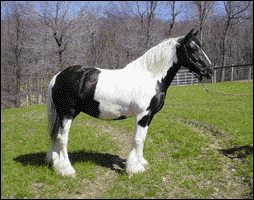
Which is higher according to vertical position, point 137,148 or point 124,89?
point 124,89

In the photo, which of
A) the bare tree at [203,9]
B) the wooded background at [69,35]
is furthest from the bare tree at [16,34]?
the bare tree at [203,9]

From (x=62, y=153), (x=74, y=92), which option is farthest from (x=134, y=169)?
(x=74, y=92)

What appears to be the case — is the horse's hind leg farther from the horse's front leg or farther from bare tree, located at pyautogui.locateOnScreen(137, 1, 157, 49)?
bare tree, located at pyautogui.locateOnScreen(137, 1, 157, 49)

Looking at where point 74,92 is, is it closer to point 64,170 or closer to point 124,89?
point 124,89

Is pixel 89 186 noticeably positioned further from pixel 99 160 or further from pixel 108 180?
pixel 99 160

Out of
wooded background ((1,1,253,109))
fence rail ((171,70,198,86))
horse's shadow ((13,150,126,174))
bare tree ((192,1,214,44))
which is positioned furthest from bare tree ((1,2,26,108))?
bare tree ((192,1,214,44))

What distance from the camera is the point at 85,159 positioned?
4664mm

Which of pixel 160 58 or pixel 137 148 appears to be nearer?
pixel 160 58

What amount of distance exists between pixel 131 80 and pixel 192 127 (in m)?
5.00

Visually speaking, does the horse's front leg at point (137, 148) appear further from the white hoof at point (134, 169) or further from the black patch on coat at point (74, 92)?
the black patch on coat at point (74, 92)

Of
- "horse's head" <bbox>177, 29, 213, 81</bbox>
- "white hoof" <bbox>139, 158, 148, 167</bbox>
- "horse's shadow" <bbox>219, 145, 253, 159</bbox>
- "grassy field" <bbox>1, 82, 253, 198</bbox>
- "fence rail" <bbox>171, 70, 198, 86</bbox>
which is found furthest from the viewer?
"fence rail" <bbox>171, 70, 198, 86</bbox>

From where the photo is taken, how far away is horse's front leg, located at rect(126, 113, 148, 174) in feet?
12.5

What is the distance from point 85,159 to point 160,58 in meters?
3.00

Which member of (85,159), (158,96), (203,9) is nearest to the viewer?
(158,96)
